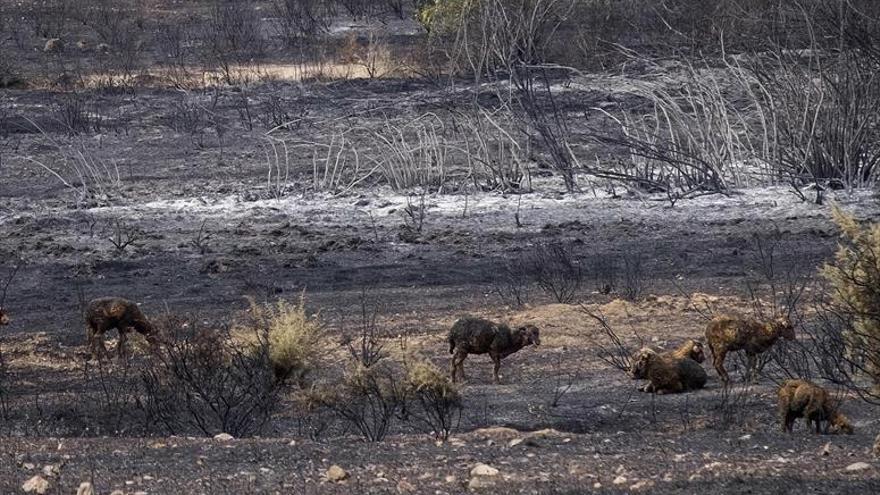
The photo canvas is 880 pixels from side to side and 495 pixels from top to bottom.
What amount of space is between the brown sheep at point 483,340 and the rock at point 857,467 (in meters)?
3.15

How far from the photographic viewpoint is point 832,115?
1634cm

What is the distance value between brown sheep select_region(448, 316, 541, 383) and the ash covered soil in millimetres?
250

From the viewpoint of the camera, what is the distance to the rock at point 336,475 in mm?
6133

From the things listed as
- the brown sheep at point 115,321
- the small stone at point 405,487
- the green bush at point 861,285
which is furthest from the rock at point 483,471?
the brown sheep at point 115,321

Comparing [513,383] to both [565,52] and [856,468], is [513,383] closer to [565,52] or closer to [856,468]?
[856,468]

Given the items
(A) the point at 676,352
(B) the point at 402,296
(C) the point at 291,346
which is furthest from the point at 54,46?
(A) the point at 676,352

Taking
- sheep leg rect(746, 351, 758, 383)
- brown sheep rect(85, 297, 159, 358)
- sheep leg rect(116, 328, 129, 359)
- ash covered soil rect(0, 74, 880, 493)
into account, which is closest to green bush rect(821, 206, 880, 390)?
ash covered soil rect(0, 74, 880, 493)

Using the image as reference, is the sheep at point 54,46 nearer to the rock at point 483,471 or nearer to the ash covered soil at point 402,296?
the ash covered soil at point 402,296

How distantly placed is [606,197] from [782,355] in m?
7.74

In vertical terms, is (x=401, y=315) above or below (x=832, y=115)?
below

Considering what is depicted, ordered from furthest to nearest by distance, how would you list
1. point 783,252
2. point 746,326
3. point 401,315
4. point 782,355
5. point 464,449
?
point 783,252
point 401,315
point 782,355
point 746,326
point 464,449

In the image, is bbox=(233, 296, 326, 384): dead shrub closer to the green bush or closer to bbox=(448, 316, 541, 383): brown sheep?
bbox=(448, 316, 541, 383): brown sheep

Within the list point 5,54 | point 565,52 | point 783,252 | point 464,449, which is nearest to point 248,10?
point 5,54

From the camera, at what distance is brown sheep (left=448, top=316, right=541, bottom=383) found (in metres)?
8.90
